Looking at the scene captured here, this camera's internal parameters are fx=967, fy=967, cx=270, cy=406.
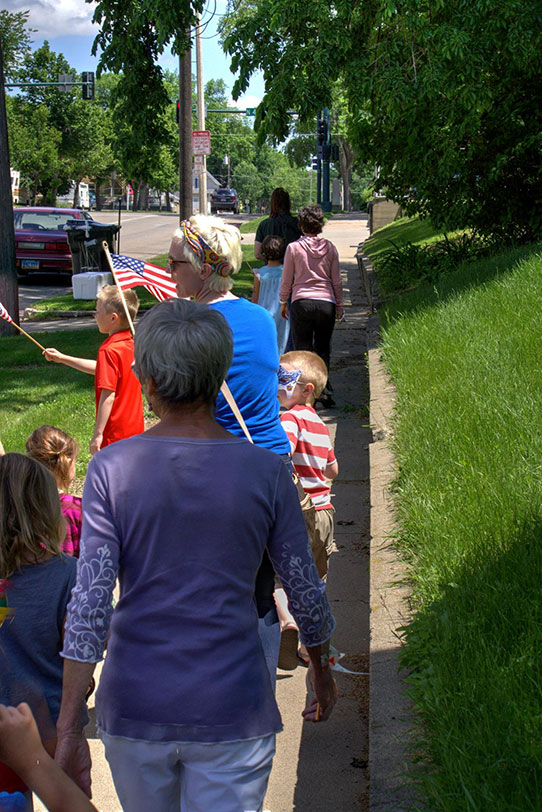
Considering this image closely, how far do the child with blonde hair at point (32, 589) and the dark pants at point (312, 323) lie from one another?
19.8 ft

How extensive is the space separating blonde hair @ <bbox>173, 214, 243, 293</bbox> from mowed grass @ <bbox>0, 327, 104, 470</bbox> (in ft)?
14.0

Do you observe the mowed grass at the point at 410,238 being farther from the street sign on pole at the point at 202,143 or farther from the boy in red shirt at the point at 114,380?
the boy in red shirt at the point at 114,380

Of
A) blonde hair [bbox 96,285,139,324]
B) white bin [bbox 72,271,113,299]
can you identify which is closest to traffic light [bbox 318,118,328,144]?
white bin [bbox 72,271,113,299]

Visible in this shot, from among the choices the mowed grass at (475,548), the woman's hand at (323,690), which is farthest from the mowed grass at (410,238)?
the woman's hand at (323,690)

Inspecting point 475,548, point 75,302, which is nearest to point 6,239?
point 75,302

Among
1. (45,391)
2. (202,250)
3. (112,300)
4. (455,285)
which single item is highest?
(202,250)

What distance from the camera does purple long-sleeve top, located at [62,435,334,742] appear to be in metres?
2.21

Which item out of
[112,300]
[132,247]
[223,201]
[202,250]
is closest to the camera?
[202,250]

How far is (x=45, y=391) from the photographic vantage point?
34.1ft

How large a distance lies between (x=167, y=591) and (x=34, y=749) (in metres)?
0.44

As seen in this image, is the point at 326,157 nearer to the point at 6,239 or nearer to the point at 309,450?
the point at 6,239

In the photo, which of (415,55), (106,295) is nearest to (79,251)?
(415,55)

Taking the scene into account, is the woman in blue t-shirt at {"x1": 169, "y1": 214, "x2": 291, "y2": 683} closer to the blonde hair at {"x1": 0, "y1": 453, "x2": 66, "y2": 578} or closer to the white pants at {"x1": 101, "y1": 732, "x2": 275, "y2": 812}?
the blonde hair at {"x1": 0, "y1": 453, "x2": 66, "y2": 578}

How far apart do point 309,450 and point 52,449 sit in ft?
3.65
